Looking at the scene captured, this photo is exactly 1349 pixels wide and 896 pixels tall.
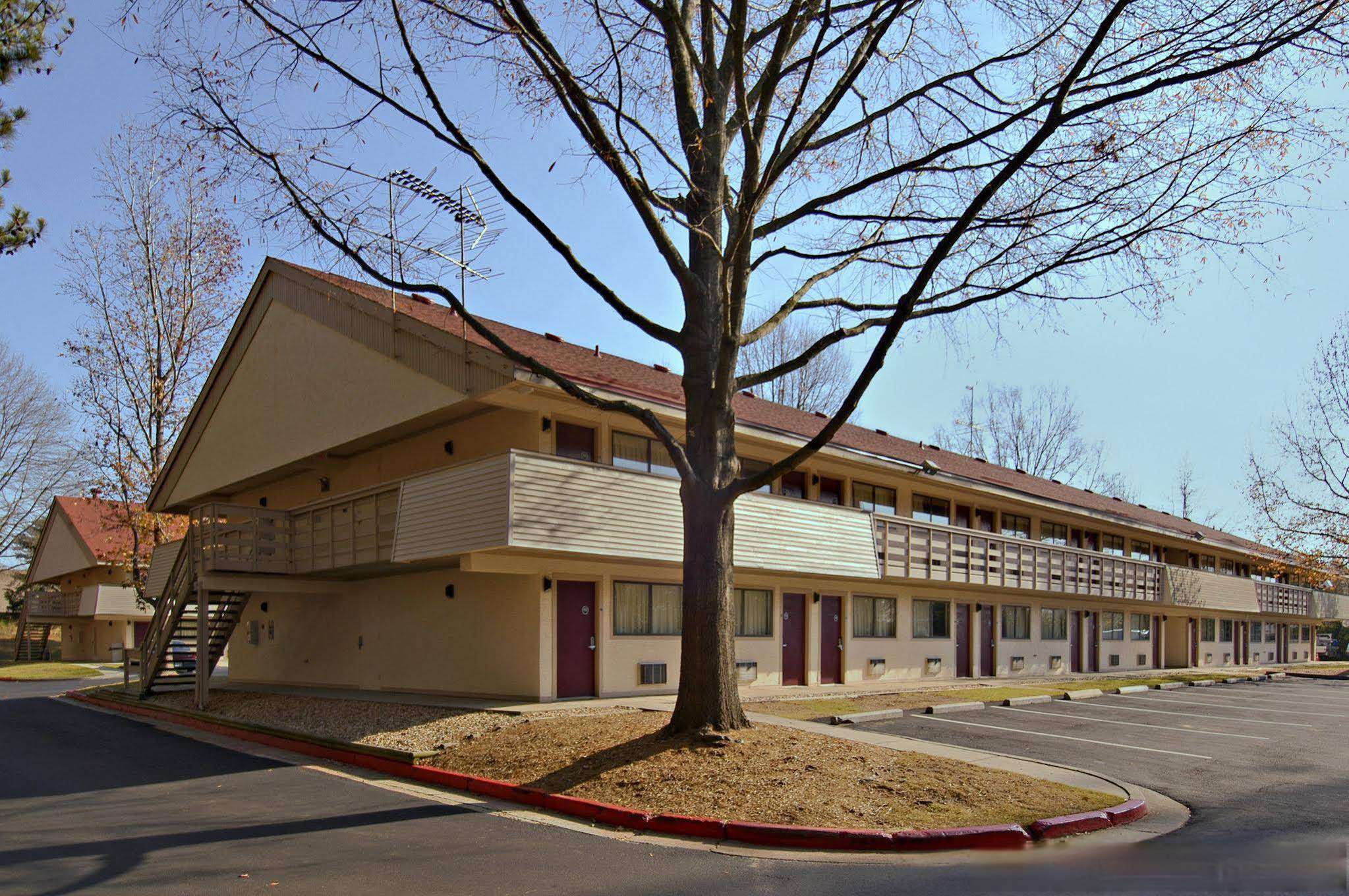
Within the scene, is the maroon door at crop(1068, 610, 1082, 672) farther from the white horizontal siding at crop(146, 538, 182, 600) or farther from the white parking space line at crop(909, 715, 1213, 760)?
the white horizontal siding at crop(146, 538, 182, 600)

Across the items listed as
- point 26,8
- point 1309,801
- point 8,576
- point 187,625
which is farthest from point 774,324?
point 8,576

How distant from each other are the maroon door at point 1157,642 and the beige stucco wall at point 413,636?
3365 cm

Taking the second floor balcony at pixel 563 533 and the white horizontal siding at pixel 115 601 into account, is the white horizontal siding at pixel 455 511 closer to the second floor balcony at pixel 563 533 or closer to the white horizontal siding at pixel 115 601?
the second floor balcony at pixel 563 533

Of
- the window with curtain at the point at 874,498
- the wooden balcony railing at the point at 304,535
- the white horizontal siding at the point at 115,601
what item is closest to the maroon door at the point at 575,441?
the wooden balcony railing at the point at 304,535

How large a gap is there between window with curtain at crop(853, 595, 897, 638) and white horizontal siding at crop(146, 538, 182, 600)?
17628 mm

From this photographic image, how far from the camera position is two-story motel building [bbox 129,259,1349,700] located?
57.7ft

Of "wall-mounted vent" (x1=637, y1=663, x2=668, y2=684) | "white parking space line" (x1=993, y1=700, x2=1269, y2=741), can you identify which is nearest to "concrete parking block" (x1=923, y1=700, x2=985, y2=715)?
"white parking space line" (x1=993, y1=700, x2=1269, y2=741)

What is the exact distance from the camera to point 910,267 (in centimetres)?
1453

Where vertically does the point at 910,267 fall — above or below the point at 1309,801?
above

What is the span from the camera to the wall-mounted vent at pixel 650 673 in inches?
776

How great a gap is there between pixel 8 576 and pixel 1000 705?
306ft

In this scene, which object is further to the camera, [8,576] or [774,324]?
[8,576]

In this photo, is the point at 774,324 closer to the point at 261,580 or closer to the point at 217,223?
the point at 261,580

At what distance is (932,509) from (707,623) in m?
19.6
